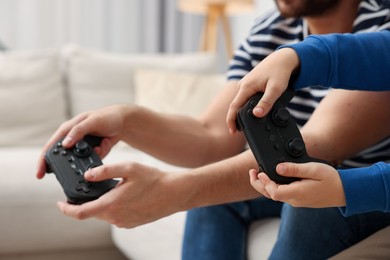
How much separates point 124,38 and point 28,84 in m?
1.19

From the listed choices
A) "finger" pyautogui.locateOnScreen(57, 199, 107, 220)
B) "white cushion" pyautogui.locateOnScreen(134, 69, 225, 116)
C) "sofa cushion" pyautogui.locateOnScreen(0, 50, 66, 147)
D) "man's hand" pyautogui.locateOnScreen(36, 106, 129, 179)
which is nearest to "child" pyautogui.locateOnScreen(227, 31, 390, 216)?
"finger" pyautogui.locateOnScreen(57, 199, 107, 220)

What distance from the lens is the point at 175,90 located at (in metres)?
2.03

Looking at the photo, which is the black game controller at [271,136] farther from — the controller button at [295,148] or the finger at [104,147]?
the finger at [104,147]

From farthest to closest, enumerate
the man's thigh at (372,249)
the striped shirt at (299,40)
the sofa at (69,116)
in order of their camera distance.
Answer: the sofa at (69,116) < the striped shirt at (299,40) < the man's thigh at (372,249)

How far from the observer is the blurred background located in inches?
A: 112

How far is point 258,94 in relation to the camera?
0.67 metres

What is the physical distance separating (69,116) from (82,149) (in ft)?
4.34

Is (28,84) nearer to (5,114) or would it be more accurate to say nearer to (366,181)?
(5,114)

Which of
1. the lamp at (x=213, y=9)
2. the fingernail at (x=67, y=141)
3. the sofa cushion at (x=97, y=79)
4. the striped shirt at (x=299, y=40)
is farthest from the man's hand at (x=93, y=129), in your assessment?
the lamp at (x=213, y=9)

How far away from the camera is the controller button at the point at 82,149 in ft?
2.87

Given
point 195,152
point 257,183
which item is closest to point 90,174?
point 257,183

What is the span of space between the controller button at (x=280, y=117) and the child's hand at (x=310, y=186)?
0.06 meters

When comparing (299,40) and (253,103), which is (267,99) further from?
(299,40)

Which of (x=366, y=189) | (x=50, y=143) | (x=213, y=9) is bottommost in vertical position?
(x=213, y=9)
